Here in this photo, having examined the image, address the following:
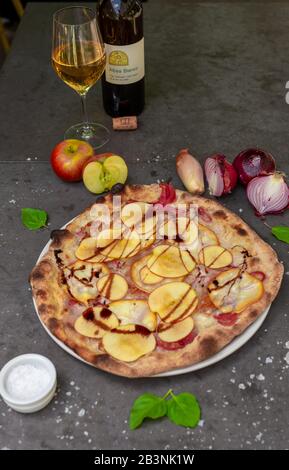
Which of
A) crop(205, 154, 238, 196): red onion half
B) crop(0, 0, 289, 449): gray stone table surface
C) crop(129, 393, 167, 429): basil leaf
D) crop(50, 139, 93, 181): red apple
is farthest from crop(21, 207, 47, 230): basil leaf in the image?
crop(129, 393, 167, 429): basil leaf

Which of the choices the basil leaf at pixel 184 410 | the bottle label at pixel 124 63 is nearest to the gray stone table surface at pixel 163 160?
the basil leaf at pixel 184 410

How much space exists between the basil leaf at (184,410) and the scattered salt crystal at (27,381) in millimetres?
219

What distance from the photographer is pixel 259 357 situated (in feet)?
3.56

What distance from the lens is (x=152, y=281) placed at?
115cm

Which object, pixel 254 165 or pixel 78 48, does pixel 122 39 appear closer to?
pixel 78 48

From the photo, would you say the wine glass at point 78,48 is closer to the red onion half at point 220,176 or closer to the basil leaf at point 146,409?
the red onion half at point 220,176

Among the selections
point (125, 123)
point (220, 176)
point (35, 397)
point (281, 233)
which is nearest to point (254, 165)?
point (220, 176)

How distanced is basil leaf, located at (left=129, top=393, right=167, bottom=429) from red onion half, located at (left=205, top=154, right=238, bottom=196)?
57cm

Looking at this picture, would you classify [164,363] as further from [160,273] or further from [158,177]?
[158,177]

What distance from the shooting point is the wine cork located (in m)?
1.61

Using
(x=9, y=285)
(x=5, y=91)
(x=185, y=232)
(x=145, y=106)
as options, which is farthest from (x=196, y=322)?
(x=5, y=91)

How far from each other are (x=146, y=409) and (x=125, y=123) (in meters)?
0.87

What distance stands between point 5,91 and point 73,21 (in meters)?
0.42

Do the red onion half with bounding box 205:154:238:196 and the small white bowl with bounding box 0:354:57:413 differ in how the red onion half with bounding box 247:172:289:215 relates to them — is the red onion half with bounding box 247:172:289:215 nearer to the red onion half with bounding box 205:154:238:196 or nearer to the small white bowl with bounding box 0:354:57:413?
the red onion half with bounding box 205:154:238:196
